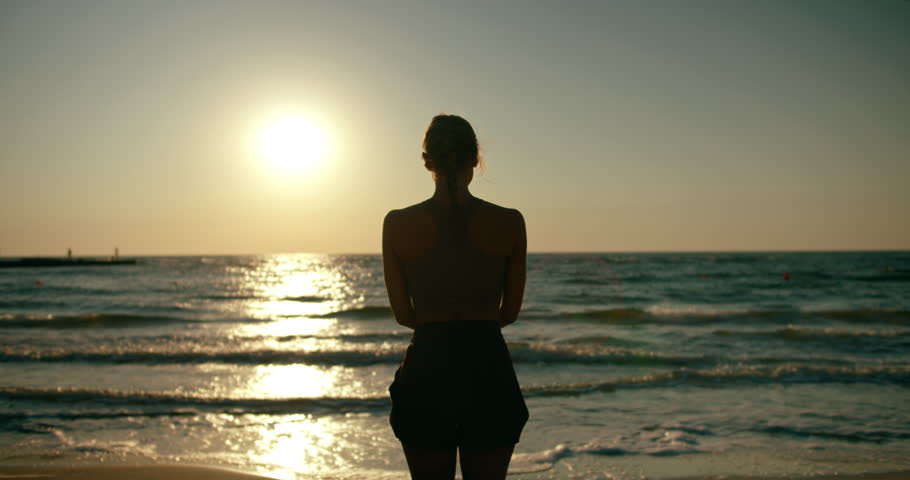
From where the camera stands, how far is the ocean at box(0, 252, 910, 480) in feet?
18.1

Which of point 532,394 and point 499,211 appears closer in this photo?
point 499,211

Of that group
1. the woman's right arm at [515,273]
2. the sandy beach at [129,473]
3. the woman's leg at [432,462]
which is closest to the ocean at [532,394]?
the sandy beach at [129,473]

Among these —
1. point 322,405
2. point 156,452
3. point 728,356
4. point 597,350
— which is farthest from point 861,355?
point 156,452

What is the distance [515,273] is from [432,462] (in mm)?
668

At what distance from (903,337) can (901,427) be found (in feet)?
32.2

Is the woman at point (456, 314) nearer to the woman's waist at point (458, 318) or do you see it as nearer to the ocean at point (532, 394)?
the woman's waist at point (458, 318)

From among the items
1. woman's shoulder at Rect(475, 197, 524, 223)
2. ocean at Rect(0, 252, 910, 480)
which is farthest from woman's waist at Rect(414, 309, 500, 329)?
ocean at Rect(0, 252, 910, 480)

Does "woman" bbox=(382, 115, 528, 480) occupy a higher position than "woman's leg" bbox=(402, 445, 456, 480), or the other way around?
"woman" bbox=(382, 115, 528, 480)

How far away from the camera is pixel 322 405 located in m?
7.74

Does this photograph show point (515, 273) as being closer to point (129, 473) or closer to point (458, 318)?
point (458, 318)

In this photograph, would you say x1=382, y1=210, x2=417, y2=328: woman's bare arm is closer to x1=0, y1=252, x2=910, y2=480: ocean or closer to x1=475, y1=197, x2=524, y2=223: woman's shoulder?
x1=475, y1=197, x2=524, y2=223: woman's shoulder

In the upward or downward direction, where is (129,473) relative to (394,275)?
downward

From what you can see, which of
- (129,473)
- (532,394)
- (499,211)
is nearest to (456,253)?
(499,211)

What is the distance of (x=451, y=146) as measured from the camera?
195 centimetres
